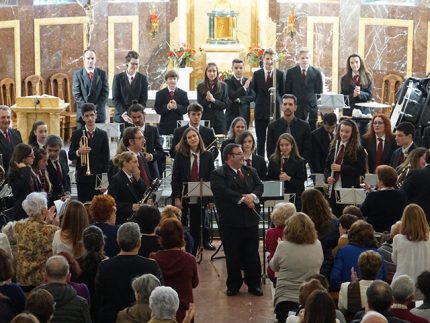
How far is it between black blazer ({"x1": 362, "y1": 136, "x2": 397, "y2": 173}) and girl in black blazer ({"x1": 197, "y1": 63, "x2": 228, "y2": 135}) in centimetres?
291

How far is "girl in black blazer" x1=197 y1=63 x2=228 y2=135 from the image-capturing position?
14.0 meters

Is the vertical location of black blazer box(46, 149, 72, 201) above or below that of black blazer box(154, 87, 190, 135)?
below

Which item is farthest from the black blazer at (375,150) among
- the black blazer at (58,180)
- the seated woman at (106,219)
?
the seated woman at (106,219)

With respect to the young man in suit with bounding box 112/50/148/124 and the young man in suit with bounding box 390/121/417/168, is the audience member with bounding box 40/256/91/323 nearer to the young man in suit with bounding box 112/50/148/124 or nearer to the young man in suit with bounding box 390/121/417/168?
the young man in suit with bounding box 390/121/417/168

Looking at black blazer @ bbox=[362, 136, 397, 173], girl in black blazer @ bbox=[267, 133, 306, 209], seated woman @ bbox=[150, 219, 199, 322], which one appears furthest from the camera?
black blazer @ bbox=[362, 136, 397, 173]

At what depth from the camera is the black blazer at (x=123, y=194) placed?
9938 millimetres

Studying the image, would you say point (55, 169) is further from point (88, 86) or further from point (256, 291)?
point (88, 86)

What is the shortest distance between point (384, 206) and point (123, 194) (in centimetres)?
263

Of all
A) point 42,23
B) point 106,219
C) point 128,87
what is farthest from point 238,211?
point 42,23

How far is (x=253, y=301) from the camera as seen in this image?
10016 mm

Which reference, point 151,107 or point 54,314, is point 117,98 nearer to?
point 151,107

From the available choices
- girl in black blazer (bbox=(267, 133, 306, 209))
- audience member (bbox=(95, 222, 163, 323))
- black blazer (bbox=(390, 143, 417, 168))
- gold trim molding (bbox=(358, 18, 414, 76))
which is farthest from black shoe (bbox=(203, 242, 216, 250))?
gold trim molding (bbox=(358, 18, 414, 76))

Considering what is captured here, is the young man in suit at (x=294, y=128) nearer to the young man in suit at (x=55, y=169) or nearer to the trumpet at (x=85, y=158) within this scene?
the trumpet at (x=85, y=158)

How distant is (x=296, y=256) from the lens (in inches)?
308
